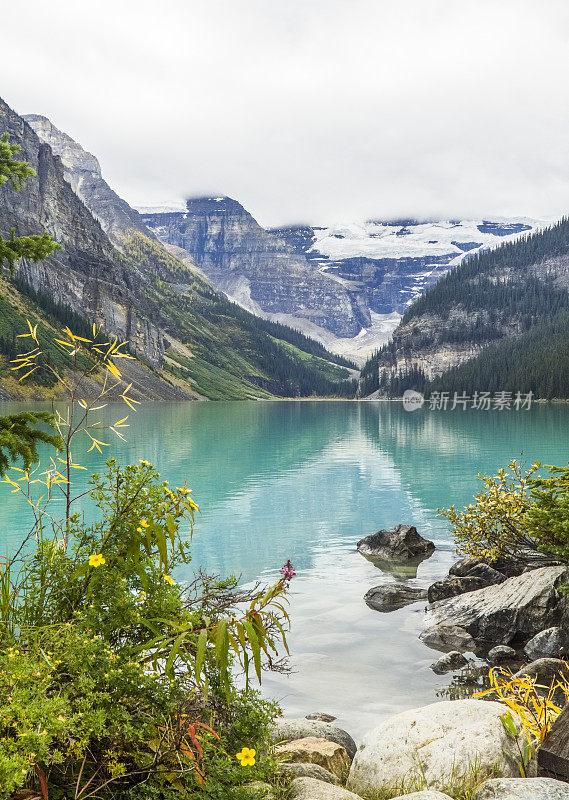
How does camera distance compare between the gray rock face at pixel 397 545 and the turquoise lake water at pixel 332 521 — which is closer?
the turquoise lake water at pixel 332 521

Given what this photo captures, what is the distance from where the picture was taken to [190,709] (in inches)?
180

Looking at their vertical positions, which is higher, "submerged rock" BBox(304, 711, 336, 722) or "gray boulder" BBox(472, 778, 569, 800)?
"gray boulder" BBox(472, 778, 569, 800)

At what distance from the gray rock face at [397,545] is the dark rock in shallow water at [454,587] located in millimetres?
5018

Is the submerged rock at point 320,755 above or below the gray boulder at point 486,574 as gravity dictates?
above

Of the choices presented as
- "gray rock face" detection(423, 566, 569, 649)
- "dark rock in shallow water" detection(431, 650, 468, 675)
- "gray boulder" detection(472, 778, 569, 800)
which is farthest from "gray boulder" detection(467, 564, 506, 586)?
"gray boulder" detection(472, 778, 569, 800)

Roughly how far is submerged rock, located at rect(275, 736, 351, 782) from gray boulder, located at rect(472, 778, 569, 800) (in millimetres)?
2506

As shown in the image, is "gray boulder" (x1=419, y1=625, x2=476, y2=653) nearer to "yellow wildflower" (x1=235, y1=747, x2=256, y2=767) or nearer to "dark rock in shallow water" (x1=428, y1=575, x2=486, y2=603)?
"dark rock in shallow water" (x1=428, y1=575, x2=486, y2=603)

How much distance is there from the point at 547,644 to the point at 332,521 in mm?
18930

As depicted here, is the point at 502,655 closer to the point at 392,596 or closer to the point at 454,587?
the point at 454,587

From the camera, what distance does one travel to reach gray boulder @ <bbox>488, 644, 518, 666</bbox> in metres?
13.0

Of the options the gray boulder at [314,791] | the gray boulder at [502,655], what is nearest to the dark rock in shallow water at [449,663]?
the gray boulder at [502,655]

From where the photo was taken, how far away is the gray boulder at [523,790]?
4574 mm

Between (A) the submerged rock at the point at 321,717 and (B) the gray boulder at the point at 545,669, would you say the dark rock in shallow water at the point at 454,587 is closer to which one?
(B) the gray boulder at the point at 545,669

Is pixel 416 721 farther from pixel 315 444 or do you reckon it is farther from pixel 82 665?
pixel 315 444
